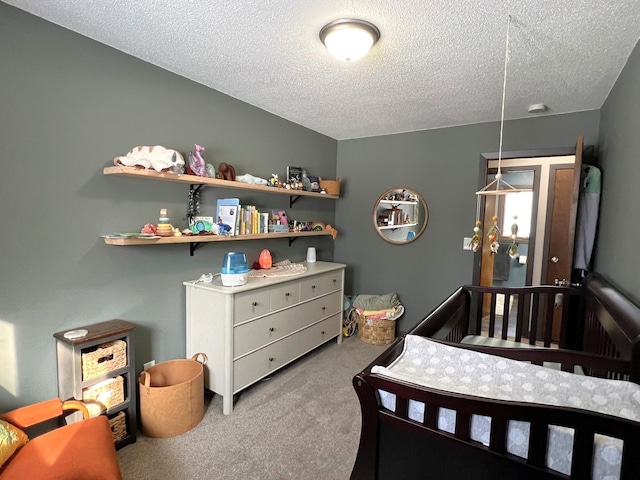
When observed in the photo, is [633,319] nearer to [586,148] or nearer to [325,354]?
[586,148]

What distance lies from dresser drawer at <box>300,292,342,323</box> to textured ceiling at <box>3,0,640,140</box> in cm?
172

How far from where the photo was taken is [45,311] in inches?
66.6

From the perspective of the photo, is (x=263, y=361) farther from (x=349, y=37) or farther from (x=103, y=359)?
(x=349, y=37)

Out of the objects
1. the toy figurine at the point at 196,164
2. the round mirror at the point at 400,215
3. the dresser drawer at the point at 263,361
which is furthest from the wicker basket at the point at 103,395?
the round mirror at the point at 400,215

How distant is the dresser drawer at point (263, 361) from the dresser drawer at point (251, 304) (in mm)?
286

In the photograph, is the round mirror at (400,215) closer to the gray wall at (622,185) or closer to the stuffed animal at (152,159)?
the gray wall at (622,185)

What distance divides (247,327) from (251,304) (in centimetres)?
16

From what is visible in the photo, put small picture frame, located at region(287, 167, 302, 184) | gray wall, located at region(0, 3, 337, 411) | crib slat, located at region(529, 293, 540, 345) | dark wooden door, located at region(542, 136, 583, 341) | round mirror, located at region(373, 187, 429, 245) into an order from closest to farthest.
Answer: gray wall, located at region(0, 3, 337, 411) → crib slat, located at region(529, 293, 540, 345) → small picture frame, located at region(287, 167, 302, 184) → round mirror, located at region(373, 187, 429, 245) → dark wooden door, located at region(542, 136, 583, 341)

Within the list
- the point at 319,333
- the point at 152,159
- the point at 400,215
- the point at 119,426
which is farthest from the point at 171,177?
the point at 400,215

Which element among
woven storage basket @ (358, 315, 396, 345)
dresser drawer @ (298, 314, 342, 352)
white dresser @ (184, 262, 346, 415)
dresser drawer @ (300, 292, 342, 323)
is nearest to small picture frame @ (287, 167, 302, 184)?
white dresser @ (184, 262, 346, 415)

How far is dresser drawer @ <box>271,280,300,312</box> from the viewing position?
96.8 inches

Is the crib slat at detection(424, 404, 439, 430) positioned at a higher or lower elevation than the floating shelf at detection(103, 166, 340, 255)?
lower

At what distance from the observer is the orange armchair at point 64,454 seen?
1.18 m

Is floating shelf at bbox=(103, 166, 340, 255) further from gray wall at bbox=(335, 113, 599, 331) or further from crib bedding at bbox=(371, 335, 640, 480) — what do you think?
crib bedding at bbox=(371, 335, 640, 480)
